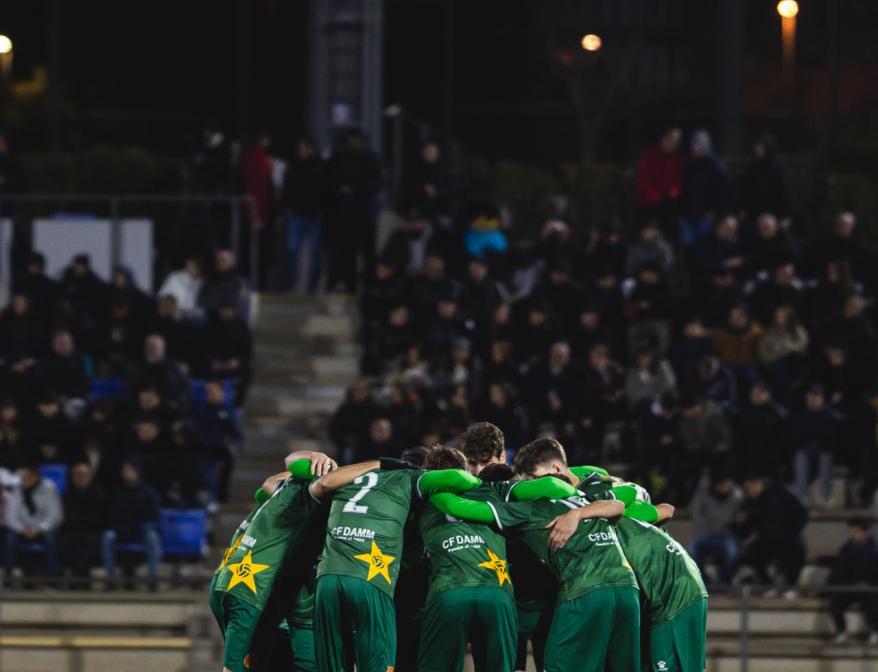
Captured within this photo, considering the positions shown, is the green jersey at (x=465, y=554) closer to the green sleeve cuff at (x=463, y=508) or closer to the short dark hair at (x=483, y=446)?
the green sleeve cuff at (x=463, y=508)

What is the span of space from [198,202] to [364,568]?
38.9 feet

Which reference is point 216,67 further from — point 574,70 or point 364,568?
point 364,568

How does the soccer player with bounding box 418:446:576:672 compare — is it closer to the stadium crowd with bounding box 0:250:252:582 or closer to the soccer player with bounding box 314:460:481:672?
the soccer player with bounding box 314:460:481:672

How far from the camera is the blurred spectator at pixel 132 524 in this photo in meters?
21.3

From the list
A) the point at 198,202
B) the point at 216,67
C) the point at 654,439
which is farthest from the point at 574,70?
the point at 654,439

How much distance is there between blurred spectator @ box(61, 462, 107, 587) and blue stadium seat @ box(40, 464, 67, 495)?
0.67 metres

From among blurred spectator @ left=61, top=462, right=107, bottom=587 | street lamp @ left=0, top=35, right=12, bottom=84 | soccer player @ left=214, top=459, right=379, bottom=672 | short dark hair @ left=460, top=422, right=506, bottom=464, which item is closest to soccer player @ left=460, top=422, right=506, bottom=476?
short dark hair @ left=460, top=422, right=506, bottom=464

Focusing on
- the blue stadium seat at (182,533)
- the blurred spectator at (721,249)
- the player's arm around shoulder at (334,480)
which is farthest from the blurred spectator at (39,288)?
the player's arm around shoulder at (334,480)

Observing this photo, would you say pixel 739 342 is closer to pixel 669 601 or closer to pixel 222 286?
pixel 222 286

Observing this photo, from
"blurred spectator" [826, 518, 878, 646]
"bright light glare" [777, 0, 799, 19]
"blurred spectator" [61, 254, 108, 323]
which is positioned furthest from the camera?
"bright light glare" [777, 0, 799, 19]

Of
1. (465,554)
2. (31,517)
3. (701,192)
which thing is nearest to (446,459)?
(465,554)

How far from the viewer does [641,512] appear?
15.0 meters

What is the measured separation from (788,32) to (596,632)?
17819 millimetres

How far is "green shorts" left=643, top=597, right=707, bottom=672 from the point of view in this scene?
580 inches
